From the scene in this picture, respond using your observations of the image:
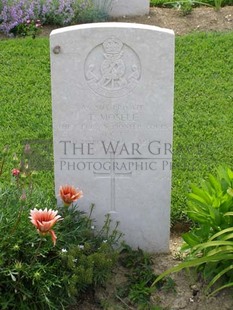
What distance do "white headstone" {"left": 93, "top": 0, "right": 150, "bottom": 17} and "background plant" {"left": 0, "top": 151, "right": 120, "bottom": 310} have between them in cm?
481

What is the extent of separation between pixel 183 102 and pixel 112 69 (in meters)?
2.64

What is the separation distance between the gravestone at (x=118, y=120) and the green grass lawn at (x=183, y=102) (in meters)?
0.59

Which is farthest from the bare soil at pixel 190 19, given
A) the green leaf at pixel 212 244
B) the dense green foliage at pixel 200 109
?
the green leaf at pixel 212 244

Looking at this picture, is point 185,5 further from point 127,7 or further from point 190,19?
point 127,7

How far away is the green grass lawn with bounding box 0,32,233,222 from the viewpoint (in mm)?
6035

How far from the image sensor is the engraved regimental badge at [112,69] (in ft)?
14.6

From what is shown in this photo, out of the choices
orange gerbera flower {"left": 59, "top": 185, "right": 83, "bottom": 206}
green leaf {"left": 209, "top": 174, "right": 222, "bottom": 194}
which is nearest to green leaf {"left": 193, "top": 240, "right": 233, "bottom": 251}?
green leaf {"left": 209, "top": 174, "right": 222, "bottom": 194}

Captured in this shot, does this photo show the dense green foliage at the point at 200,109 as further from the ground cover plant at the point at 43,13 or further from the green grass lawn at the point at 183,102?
the ground cover plant at the point at 43,13

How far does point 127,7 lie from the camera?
9109mm

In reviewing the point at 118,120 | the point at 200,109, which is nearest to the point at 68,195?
the point at 118,120

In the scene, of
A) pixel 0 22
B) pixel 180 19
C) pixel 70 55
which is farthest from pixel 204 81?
pixel 70 55

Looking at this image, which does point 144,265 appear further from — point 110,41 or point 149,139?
point 110,41

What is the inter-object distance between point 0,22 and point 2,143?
2899 mm

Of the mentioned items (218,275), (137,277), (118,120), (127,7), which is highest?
(127,7)
